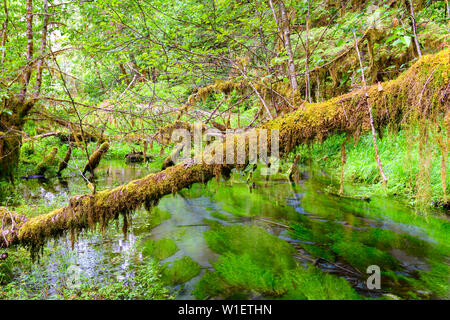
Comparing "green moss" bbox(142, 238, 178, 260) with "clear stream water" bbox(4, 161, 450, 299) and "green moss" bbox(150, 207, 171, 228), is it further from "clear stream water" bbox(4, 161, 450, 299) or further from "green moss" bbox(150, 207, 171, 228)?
"green moss" bbox(150, 207, 171, 228)

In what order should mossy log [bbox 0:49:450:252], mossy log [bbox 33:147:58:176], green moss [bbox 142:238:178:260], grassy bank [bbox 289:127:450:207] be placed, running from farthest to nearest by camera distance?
1. mossy log [bbox 33:147:58:176]
2. grassy bank [bbox 289:127:450:207]
3. green moss [bbox 142:238:178:260]
4. mossy log [bbox 0:49:450:252]

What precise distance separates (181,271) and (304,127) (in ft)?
9.11

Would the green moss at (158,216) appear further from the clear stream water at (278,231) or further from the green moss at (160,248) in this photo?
the green moss at (160,248)

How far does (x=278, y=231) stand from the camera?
5.27m

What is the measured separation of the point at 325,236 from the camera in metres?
4.97

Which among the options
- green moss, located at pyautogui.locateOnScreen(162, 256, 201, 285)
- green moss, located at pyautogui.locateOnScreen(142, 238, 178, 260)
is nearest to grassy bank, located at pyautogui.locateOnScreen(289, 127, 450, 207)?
green moss, located at pyautogui.locateOnScreen(162, 256, 201, 285)

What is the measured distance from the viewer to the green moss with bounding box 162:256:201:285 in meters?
3.68

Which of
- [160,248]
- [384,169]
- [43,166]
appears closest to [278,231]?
[160,248]

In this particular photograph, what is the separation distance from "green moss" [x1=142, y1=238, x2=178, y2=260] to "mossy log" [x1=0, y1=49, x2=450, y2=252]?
4.65 ft

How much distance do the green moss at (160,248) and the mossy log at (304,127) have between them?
1.42m

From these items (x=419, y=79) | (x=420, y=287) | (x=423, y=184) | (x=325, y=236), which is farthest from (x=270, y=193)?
(x=419, y=79)

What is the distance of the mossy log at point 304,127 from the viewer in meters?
2.07

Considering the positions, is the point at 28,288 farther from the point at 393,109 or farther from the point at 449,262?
the point at 449,262
